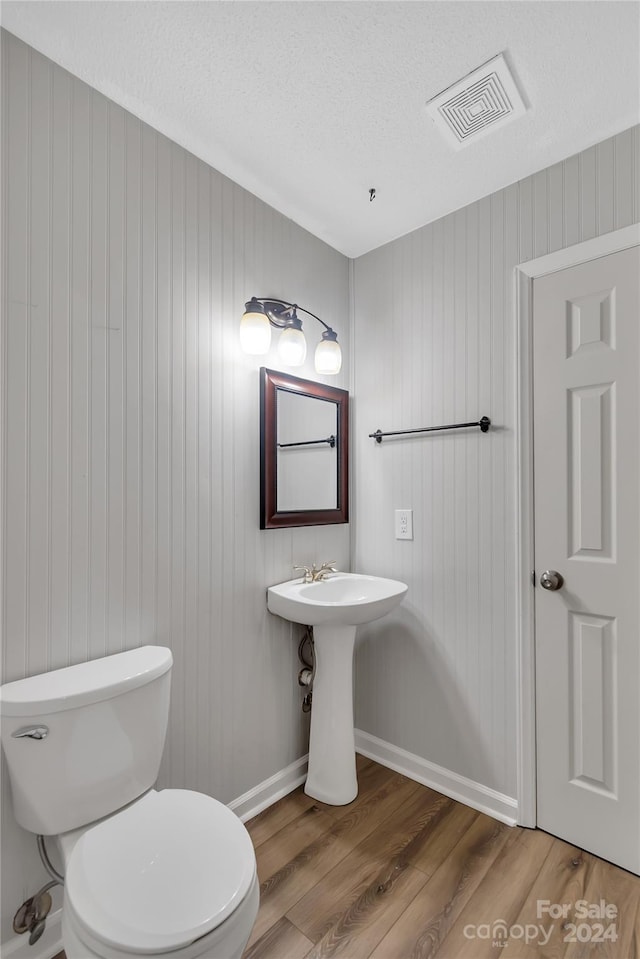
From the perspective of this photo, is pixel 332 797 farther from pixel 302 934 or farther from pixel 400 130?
pixel 400 130

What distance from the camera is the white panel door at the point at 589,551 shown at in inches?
58.4

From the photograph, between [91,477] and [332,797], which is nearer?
[91,477]

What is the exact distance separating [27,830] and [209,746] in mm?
598

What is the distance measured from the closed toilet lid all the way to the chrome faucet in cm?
92

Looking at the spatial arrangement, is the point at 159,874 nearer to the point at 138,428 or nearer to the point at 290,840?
the point at 290,840

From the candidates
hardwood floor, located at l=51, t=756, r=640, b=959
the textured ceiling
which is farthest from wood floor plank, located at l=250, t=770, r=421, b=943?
the textured ceiling

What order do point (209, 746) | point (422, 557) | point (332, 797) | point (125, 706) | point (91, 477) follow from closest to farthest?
point (125, 706) < point (91, 477) < point (209, 746) < point (332, 797) < point (422, 557)

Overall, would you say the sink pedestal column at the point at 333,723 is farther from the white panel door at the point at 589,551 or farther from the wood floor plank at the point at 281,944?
the white panel door at the point at 589,551

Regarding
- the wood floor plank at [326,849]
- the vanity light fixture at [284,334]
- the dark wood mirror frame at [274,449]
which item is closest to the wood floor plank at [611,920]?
the wood floor plank at [326,849]

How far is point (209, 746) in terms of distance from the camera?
1.63m

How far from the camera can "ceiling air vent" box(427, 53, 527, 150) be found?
132 centimetres

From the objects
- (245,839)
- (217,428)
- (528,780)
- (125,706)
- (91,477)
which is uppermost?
(217,428)

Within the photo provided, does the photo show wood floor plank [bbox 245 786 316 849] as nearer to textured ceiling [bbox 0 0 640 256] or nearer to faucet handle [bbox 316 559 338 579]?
faucet handle [bbox 316 559 338 579]

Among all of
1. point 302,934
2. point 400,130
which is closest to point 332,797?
point 302,934
